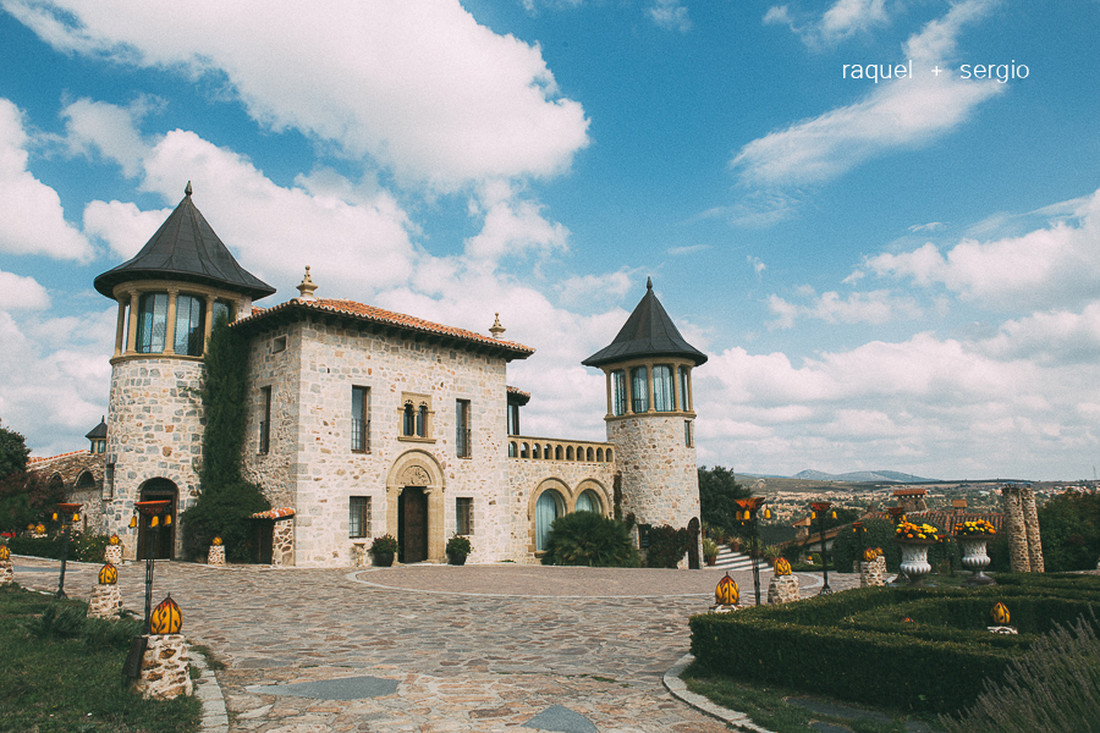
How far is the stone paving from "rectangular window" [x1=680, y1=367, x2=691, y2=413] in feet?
43.6

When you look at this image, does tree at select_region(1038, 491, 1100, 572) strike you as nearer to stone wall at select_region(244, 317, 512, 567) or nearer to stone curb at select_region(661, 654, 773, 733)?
stone wall at select_region(244, 317, 512, 567)

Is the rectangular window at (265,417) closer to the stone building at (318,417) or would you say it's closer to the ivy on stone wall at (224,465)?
the stone building at (318,417)

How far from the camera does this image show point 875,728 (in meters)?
5.49

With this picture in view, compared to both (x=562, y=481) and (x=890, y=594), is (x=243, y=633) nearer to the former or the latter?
(x=890, y=594)

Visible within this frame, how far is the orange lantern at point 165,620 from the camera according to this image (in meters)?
6.10

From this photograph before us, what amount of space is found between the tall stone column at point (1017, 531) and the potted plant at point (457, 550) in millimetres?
16791

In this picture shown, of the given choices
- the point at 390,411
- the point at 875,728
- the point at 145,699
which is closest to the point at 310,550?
the point at 390,411

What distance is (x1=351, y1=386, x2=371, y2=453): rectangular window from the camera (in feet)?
70.3

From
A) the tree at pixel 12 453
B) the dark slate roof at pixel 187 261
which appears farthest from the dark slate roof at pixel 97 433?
the dark slate roof at pixel 187 261

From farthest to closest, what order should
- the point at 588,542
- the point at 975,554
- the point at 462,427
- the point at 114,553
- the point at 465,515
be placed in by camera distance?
1. the point at 588,542
2. the point at 462,427
3. the point at 465,515
4. the point at 114,553
5. the point at 975,554

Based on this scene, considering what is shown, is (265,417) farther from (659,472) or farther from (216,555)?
(659,472)

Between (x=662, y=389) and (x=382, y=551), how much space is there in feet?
47.1

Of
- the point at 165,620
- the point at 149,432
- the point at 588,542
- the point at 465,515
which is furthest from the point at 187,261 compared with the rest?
the point at 165,620

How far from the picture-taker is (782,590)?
10.5 metres
